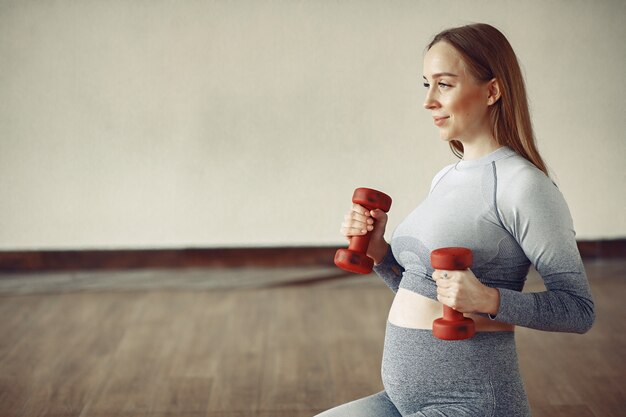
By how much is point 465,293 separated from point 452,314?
0.16ft

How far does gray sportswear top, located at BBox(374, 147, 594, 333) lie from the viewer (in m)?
1.15

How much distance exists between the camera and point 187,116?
4234 mm

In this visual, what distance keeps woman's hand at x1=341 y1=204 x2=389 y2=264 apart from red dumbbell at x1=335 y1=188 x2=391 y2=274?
1 centimetres

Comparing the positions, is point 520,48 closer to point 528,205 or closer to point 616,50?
point 616,50

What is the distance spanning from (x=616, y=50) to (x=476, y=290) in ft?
11.5

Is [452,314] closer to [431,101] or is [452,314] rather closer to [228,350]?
[431,101]

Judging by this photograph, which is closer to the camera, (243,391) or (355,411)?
(355,411)

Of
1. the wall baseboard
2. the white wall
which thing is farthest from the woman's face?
the wall baseboard

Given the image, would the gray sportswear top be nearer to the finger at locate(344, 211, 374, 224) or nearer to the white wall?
the finger at locate(344, 211, 374, 224)

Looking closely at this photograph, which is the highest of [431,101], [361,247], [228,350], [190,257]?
[431,101]

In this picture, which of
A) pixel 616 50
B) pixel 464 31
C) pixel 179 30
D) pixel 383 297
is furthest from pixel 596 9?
pixel 464 31

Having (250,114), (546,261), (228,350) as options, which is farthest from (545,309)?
(250,114)

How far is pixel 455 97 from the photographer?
1.26 m

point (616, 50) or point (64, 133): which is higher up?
point (616, 50)
